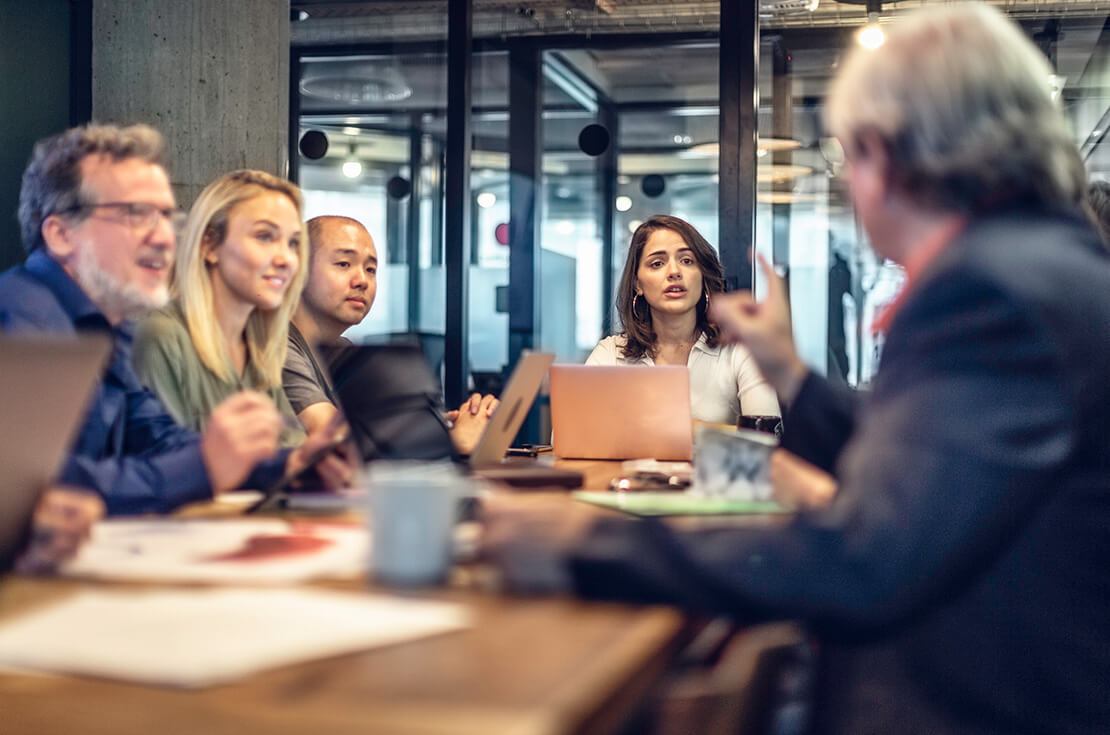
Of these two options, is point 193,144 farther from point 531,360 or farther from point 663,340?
point 531,360

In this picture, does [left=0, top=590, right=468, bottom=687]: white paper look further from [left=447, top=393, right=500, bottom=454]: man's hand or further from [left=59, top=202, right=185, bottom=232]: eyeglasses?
[left=447, top=393, right=500, bottom=454]: man's hand

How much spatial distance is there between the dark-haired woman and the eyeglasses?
2.08 metres

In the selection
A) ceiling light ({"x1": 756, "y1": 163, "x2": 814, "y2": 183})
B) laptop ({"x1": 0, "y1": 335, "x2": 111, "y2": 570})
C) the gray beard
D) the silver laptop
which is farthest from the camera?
ceiling light ({"x1": 756, "y1": 163, "x2": 814, "y2": 183})

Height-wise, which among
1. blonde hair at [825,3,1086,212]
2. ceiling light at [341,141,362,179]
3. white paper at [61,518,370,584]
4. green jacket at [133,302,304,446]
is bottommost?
white paper at [61,518,370,584]

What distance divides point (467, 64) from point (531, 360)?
447 cm

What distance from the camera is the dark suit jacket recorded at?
1199 mm

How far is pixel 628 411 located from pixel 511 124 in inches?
184

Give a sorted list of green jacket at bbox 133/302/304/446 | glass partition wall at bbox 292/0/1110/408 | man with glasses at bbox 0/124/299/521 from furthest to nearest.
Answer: glass partition wall at bbox 292/0/1110/408 → green jacket at bbox 133/302/304/446 → man with glasses at bbox 0/124/299/521

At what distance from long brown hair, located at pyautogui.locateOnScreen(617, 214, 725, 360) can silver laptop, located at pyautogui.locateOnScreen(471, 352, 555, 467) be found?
6.38ft

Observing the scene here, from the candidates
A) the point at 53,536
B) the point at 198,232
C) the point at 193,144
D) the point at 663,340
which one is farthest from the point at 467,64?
the point at 53,536

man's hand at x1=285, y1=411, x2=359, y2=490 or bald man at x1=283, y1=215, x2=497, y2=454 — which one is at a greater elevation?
bald man at x1=283, y1=215, x2=497, y2=454

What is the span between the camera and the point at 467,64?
21.8 ft

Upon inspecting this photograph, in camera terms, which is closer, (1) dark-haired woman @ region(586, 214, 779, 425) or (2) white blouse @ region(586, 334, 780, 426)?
(2) white blouse @ region(586, 334, 780, 426)

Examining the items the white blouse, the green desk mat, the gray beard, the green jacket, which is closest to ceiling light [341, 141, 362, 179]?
the white blouse
